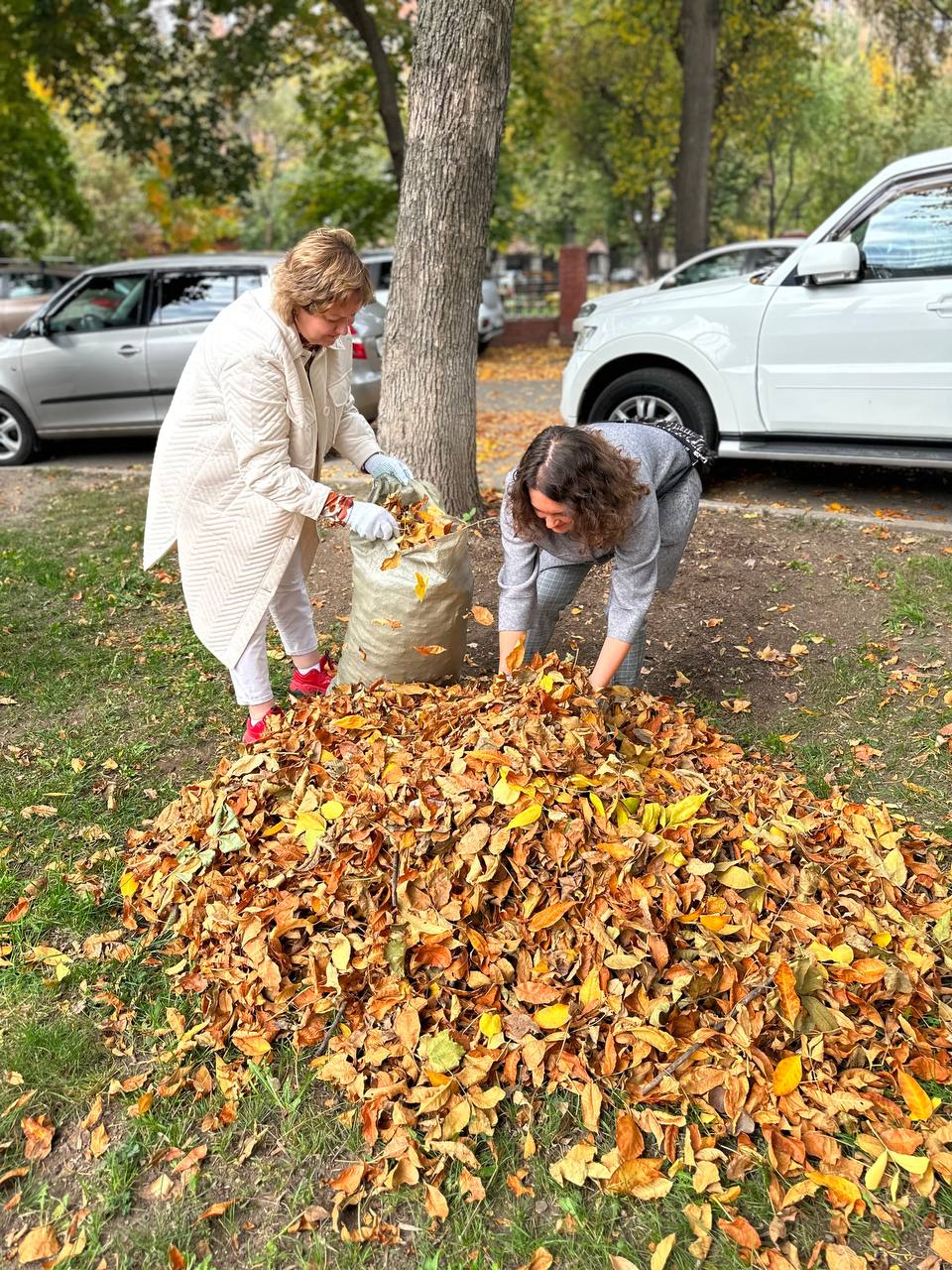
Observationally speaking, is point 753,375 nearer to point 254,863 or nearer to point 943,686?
point 943,686

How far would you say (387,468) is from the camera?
3.76 meters

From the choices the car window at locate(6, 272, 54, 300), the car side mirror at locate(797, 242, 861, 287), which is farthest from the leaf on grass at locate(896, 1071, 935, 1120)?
the car window at locate(6, 272, 54, 300)

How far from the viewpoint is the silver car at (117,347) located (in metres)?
8.45

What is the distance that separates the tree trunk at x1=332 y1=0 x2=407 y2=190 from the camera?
46.8ft

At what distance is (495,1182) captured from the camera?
2.17m

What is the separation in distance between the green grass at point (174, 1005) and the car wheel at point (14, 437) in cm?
406

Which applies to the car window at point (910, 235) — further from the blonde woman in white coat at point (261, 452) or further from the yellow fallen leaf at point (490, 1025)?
the yellow fallen leaf at point (490, 1025)

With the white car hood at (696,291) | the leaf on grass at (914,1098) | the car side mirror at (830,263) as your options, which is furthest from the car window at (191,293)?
the leaf on grass at (914,1098)

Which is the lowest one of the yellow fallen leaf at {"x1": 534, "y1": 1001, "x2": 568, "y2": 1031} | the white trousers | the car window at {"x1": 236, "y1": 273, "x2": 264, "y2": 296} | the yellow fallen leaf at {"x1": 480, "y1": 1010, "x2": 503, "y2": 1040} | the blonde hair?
the yellow fallen leaf at {"x1": 480, "y1": 1010, "x2": 503, "y2": 1040}

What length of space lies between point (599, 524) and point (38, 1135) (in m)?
2.00

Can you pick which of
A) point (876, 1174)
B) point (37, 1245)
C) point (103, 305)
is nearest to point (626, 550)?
point (876, 1174)

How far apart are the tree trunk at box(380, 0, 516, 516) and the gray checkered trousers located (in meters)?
1.92

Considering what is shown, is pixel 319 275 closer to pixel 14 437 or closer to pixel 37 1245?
pixel 37 1245

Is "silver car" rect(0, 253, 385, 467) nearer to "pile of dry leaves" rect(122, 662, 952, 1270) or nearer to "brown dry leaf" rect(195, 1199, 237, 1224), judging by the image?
"pile of dry leaves" rect(122, 662, 952, 1270)
